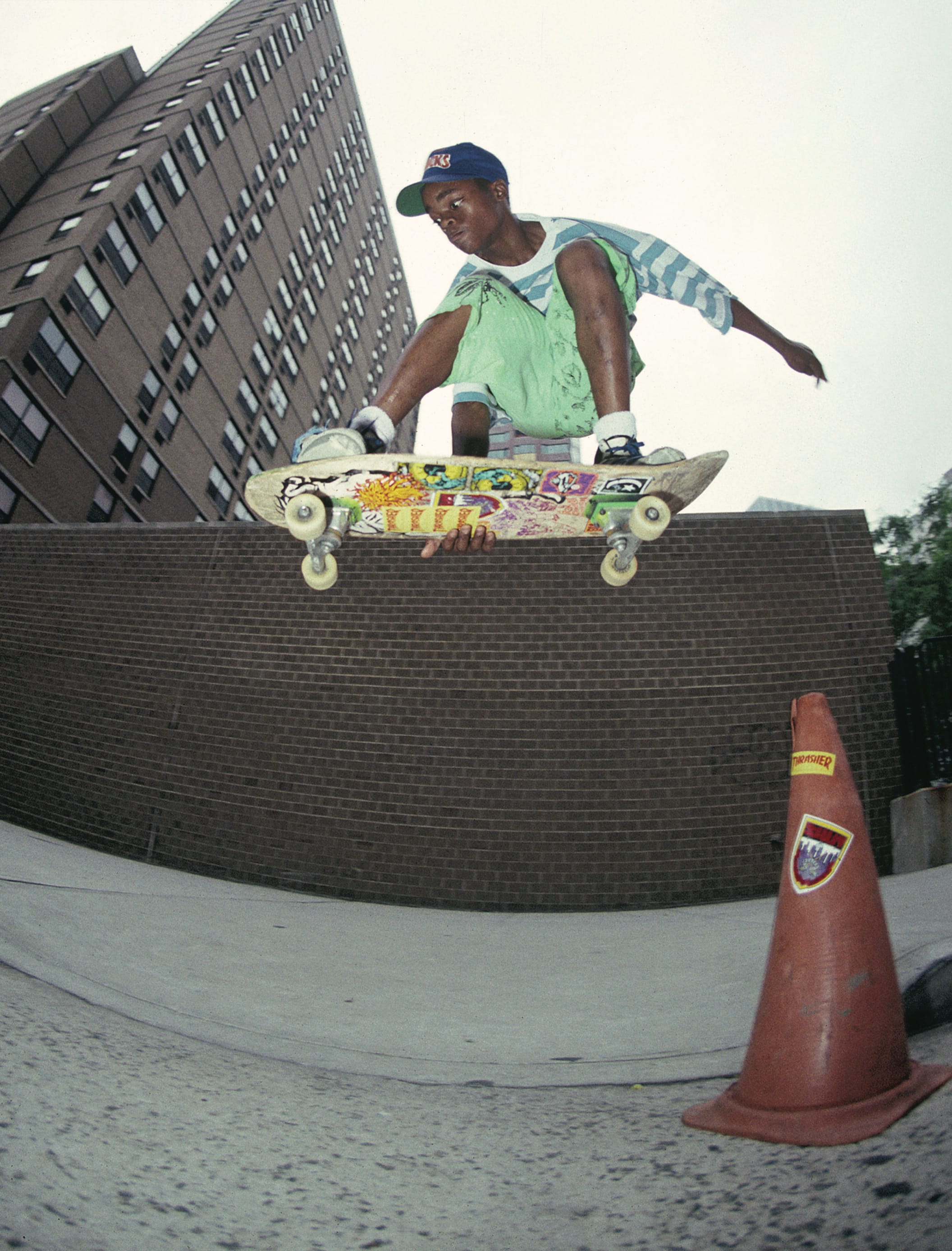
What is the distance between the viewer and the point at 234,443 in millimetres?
30203

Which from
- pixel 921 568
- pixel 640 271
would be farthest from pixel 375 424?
pixel 921 568

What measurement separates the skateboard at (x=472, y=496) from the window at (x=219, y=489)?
26816 millimetres

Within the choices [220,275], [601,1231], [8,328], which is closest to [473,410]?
[601,1231]

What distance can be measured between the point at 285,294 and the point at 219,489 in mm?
12655

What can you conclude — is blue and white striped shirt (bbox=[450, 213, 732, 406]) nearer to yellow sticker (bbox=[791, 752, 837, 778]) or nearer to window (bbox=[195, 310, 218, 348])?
yellow sticker (bbox=[791, 752, 837, 778])

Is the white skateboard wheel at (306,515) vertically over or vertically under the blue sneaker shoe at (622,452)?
under

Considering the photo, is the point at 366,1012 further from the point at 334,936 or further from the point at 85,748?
the point at 85,748

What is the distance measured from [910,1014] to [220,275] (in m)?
34.2

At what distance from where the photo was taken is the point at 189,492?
26750 mm

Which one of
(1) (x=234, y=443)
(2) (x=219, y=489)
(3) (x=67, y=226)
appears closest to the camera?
(3) (x=67, y=226)

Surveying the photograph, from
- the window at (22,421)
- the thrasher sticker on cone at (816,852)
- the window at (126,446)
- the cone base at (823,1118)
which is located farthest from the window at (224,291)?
the cone base at (823,1118)

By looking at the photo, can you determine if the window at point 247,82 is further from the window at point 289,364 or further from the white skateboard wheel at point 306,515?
the white skateboard wheel at point 306,515

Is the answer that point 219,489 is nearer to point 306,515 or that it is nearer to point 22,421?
point 22,421

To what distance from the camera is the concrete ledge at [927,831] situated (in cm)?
613
